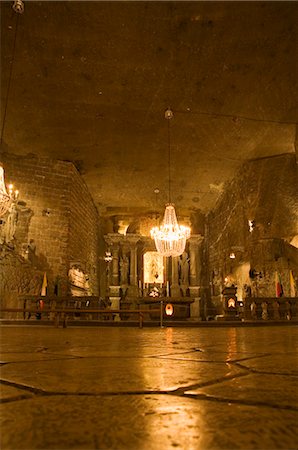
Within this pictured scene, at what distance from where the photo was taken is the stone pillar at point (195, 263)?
54.0 ft

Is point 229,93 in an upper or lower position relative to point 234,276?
upper

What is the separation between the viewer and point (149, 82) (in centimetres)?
805

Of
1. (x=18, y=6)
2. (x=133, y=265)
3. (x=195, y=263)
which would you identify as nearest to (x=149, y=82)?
(x=18, y=6)

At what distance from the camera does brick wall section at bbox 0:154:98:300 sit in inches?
432

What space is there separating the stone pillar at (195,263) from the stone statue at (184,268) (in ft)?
0.61

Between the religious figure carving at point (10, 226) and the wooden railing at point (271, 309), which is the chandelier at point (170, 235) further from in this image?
the religious figure carving at point (10, 226)

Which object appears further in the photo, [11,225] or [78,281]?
[78,281]

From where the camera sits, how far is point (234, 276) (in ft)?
45.2

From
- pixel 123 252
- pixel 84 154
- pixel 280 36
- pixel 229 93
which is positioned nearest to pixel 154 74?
pixel 229 93

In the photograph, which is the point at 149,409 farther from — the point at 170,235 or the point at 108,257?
the point at 108,257

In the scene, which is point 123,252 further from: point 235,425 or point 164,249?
point 235,425

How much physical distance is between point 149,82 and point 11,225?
16.9 ft

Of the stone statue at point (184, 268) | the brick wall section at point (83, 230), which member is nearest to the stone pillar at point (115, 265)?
the brick wall section at point (83, 230)

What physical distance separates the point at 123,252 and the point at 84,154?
6.34 metres
